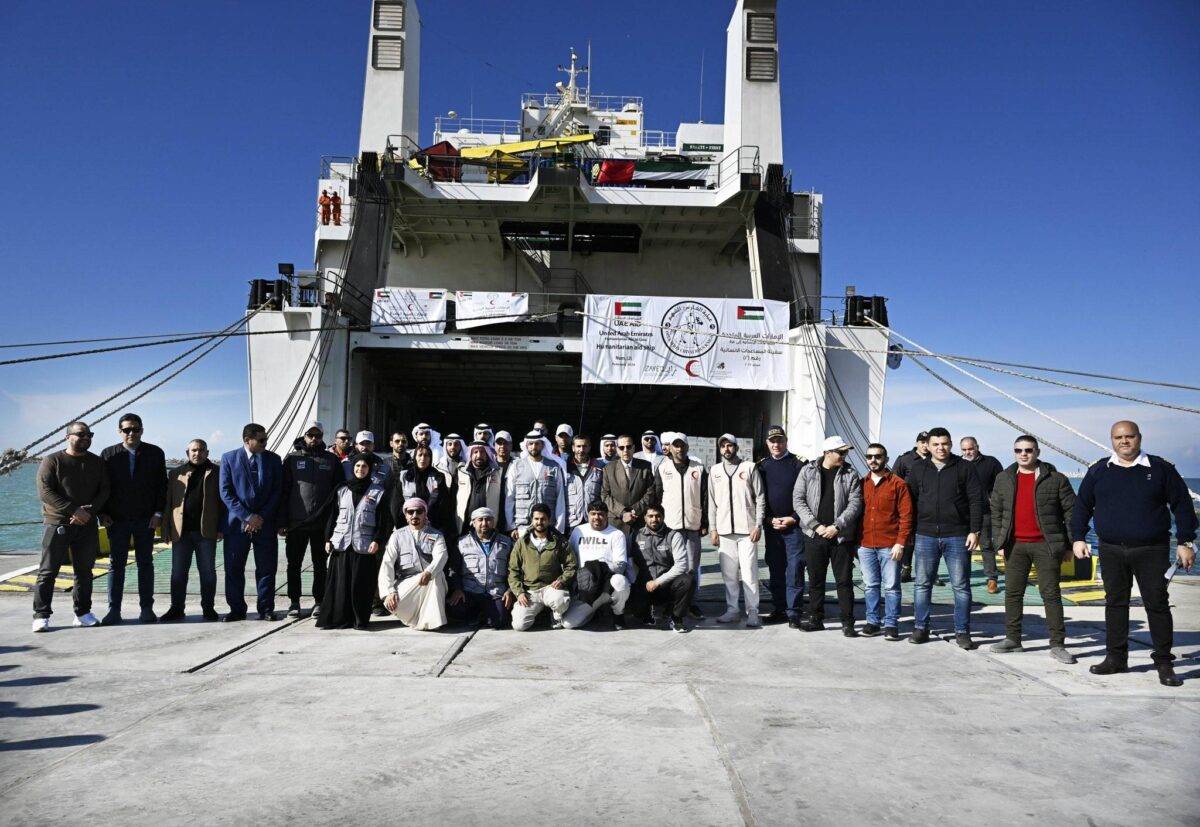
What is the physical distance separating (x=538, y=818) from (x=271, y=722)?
5.69ft

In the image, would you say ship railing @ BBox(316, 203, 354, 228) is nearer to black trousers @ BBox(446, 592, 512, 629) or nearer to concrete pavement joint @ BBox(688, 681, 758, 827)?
black trousers @ BBox(446, 592, 512, 629)

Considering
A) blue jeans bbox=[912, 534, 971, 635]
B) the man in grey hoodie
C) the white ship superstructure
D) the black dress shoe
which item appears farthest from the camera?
the white ship superstructure

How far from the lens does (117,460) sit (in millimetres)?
6422

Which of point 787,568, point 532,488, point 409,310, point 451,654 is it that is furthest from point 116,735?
point 409,310

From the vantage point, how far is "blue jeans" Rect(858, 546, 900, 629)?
20.5 feet

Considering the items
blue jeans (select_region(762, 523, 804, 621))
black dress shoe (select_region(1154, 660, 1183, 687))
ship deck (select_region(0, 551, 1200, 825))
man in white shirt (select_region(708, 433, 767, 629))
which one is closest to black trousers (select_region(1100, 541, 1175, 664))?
black dress shoe (select_region(1154, 660, 1183, 687))

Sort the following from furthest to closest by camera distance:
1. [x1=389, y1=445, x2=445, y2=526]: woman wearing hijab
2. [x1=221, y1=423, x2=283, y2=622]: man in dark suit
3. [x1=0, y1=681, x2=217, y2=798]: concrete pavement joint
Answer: [x1=389, y1=445, x2=445, y2=526]: woman wearing hijab < [x1=221, y1=423, x2=283, y2=622]: man in dark suit < [x1=0, y1=681, x2=217, y2=798]: concrete pavement joint

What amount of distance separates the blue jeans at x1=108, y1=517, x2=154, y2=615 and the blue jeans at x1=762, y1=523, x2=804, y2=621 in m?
5.24

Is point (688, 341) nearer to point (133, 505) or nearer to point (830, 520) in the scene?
point (830, 520)

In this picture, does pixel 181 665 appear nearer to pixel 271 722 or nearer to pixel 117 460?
pixel 271 722

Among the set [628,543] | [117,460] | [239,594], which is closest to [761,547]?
[628,543]

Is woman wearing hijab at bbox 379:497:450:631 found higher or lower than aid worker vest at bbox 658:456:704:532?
lower

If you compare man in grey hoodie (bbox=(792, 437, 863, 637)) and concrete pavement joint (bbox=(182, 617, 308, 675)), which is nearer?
concrete pavement joint (bbox=(182, 617, 308, 675))

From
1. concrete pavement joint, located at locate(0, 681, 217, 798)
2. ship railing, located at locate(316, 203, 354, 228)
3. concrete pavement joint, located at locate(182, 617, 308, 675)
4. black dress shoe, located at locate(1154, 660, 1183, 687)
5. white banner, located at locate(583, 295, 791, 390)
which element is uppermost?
ship railing, located at locate(316, 203, 354, 228)
